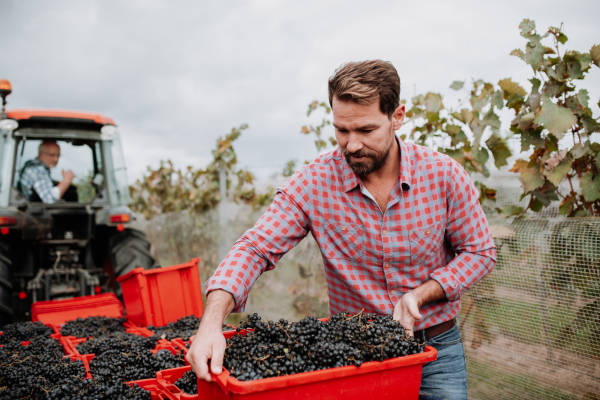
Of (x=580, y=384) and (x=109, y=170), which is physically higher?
(x=109, y=170)

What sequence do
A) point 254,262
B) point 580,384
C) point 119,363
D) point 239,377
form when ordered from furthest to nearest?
point 580,384
point 119,363
point 254,262
point 239,377

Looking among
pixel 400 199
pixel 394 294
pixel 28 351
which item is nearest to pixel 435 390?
pixel 394 294

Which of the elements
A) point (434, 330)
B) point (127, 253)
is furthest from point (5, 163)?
point (434, 330)

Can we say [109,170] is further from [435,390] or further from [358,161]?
[435,390]

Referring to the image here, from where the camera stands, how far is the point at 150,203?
10.0 m

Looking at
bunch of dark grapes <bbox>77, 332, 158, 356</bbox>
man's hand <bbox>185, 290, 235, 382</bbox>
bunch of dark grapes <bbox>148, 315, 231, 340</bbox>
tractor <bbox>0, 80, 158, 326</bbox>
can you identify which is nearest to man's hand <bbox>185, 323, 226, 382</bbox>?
man's hand <bbox>185, 290, 235, 382</bbox>

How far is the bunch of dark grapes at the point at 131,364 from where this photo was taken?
2113mm

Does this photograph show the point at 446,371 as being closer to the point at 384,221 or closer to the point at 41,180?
the point at 384,221

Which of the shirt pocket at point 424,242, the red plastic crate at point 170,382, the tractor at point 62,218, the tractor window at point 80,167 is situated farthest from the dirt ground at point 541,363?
the tractor window at point 80,167

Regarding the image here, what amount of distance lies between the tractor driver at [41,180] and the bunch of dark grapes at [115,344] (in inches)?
97.5

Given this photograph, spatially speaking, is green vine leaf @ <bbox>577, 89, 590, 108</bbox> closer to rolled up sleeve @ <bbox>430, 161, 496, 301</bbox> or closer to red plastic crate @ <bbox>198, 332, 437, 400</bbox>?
rolled up sleeve @ <bbox>430, 161, 496, 301</bbox>

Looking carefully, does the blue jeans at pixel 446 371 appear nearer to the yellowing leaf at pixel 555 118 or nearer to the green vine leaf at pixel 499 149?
the yellowing leaf at pixel 555 118

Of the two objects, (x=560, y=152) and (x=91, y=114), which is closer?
(x=560, y=152)

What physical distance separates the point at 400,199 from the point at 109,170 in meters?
4.22
